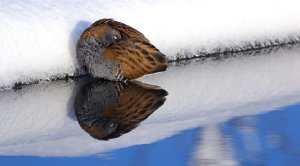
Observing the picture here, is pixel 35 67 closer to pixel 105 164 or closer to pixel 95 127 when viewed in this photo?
pixel 95 127

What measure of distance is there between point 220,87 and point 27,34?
1220 millimetres

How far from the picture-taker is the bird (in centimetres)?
544

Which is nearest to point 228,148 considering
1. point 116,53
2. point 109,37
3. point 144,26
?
point 116,53

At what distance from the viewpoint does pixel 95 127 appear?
14.7 ft

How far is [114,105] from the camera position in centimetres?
487

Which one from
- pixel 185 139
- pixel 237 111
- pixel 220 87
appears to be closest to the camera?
pixel 185 139

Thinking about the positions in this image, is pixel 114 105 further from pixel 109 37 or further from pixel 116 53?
pixel 109 37

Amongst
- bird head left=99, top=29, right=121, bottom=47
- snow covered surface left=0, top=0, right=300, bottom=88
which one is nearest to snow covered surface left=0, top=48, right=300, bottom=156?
snow covered surface left=0, top=0, right=300, bottom=88

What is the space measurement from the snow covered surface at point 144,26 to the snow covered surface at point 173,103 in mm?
182

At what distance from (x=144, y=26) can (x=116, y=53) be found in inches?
23.5

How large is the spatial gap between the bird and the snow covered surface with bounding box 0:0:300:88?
0.16 metres

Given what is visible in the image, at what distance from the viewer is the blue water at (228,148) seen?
394cm

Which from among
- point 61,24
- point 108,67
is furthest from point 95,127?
point 61,24

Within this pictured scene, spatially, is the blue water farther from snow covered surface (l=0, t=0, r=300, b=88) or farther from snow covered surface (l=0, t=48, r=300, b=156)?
snow covered surface (l=0, t=0, r=300, b=88)
